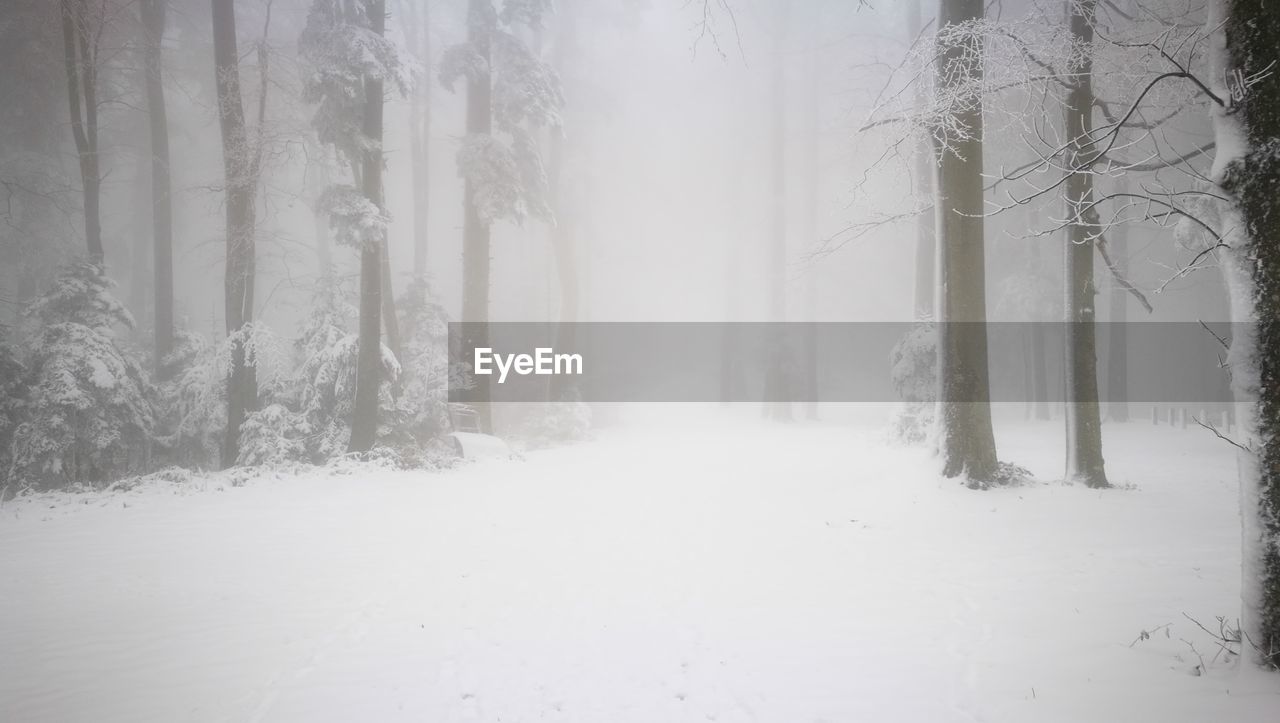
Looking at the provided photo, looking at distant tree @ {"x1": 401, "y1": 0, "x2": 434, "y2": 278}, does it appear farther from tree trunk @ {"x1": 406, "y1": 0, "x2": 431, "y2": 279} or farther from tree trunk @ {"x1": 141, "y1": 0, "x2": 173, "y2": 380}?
tree trunk @ {"x1": 141, "y1": 0, "x2": 173, "y2": 380}

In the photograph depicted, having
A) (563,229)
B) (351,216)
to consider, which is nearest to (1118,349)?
(563,229)

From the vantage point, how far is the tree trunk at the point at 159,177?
12.6 meters

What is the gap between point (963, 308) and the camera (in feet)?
25.8

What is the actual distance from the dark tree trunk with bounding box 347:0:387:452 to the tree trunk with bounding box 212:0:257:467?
215 cm

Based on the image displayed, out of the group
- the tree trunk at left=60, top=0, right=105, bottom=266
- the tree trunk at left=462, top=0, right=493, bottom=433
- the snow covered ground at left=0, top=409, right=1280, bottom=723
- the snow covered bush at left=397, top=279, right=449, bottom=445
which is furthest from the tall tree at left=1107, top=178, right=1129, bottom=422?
the tree trunk at left=60, top=0, right=105, bottom=266

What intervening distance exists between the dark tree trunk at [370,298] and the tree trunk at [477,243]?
11.0 ft

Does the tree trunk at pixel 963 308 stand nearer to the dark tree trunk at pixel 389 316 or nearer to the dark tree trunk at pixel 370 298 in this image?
the dark tree trunk at pixel 370 298

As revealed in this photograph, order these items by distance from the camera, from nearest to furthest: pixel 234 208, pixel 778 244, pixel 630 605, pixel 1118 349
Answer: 1. pixel 630 605
2. pixel 234 208
3. pixel 1118 349
4. pixel 778 244

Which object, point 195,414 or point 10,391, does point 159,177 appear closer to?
point 10,391

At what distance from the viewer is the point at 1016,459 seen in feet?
38.2

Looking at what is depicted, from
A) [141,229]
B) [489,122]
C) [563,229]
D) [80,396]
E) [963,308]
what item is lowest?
[80,396]

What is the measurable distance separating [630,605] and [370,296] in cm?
963

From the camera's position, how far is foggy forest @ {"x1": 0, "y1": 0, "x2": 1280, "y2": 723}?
3.51 m

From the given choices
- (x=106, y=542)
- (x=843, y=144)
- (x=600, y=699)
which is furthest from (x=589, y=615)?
(x=843, y=144)
